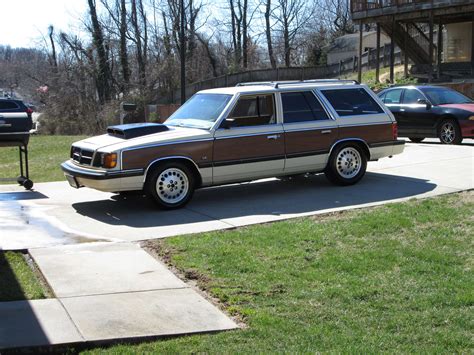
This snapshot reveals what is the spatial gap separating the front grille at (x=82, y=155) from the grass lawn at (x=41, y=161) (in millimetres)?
3692

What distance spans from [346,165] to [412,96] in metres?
6.96

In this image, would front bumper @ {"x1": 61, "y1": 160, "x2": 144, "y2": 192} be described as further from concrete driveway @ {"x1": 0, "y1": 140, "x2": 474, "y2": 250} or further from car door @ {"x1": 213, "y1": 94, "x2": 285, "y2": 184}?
car door @ {"x1": 213, "y1": 94, "x2": 285, "y2": 184}

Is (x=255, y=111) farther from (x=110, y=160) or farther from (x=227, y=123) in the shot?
(x=110, y=160)

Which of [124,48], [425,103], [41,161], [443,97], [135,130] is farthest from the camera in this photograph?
[124,48]

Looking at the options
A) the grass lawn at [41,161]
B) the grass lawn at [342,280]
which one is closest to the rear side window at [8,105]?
the grass lawn at [41,161]

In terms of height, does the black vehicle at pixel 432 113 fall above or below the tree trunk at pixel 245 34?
below

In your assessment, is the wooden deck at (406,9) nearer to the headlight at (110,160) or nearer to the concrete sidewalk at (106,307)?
the headlight at (110,160)

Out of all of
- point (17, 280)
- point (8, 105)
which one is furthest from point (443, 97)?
point (8, 105)

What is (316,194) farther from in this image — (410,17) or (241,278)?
(410,17)

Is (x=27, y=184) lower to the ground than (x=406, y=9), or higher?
lower

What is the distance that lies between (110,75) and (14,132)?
114ft

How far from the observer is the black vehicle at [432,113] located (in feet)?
50.8

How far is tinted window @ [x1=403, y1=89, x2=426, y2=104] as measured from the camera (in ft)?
54.2

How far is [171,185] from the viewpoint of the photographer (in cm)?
916
